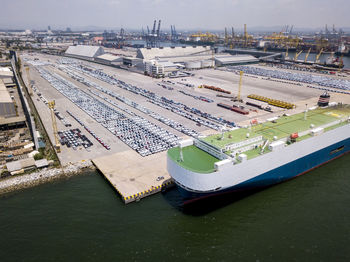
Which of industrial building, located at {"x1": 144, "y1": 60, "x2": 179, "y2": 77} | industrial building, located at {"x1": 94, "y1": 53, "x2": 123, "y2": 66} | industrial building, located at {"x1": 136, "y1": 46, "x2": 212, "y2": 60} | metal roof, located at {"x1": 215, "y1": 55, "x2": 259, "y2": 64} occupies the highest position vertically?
industrial building, located at {"x1": 136, "y1": 46, "x2": 212, "y2": 60}

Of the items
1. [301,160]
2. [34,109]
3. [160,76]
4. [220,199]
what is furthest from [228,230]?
[160,76]

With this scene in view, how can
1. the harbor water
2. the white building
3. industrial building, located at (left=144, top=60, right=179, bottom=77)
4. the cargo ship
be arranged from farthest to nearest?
the white building
industrial building, located at (left=144, top=60, right=179, bottom=77)
the cargo ship
the harbor water

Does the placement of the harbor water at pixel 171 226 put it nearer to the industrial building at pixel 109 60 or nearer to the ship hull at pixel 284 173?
the ship hull at pixel 284 173

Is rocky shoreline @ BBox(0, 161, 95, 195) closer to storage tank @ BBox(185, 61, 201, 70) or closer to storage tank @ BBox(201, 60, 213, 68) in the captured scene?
storage tank @ BBox(185, 61, 201, 70)

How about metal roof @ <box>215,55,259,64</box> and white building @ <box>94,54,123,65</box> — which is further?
metal roof @ <box>215,55,259,64</box>

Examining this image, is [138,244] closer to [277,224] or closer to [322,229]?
[277,224]

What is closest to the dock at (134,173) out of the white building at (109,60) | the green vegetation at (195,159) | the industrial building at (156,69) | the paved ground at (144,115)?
the paved ground at (144,115)

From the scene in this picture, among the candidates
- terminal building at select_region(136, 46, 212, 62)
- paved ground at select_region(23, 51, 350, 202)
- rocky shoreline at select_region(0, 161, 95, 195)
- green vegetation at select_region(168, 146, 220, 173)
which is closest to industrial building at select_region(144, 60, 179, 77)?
paved ground at select_region(23, 51, 350, 202)

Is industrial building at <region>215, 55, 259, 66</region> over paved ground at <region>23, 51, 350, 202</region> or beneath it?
over
